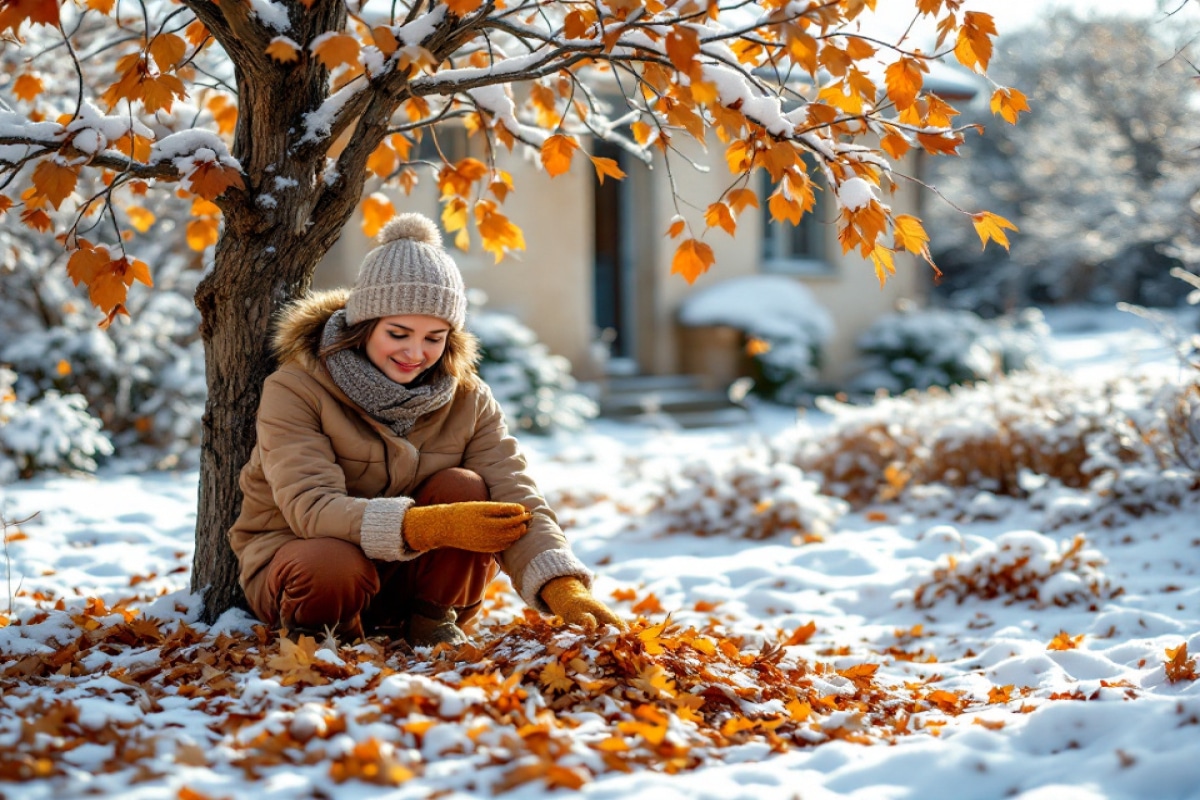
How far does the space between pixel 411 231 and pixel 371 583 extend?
3.25 ft

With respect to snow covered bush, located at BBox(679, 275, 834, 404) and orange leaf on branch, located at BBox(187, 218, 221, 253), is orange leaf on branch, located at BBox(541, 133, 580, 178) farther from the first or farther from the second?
snow covered bush, located at BBox(679, 275, 834, 404)

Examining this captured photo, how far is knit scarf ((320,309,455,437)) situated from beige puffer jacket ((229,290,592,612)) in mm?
44

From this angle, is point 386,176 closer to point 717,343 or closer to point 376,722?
point 376,722

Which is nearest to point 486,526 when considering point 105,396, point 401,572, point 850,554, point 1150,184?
point 401,572

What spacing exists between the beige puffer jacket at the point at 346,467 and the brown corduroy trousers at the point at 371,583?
6 cm

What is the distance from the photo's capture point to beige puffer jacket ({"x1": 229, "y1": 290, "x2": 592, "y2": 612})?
2801mm

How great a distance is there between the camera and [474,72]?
10.1 ft

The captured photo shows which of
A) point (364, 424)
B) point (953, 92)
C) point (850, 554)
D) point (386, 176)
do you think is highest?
point (953, 92)

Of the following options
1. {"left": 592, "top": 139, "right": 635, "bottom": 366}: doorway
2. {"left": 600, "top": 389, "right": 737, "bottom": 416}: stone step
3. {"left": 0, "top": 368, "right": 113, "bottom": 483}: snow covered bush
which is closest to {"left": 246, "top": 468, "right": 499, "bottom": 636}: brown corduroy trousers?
{"left": 0, "top": 368, "right": 113, "bottom": 483}: snow covered bush

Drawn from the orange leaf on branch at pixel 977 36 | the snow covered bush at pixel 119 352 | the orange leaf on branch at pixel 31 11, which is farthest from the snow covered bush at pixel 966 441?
the orange leaf on branch at pixel 31 11

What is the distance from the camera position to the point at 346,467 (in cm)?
301

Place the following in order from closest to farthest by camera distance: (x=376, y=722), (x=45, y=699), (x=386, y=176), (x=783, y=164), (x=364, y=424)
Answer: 1. (x=376, y=722)
2. (x=45, y=699)
3. (x=783, y=164)
4. (x=364, y=424)
5. (x=386, y=176)

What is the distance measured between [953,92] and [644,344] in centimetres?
426

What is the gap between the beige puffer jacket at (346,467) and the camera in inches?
110
